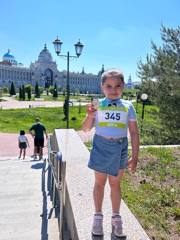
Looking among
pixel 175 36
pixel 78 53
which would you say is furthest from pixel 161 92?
pixel 78 53

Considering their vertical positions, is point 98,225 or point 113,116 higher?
point 113,116

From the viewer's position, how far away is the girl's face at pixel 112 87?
8.57 ft

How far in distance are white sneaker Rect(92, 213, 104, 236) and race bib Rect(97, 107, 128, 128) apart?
2.36 ft

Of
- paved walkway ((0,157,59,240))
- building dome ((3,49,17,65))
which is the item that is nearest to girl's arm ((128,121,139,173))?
paved walkway ((0,157,59,240))

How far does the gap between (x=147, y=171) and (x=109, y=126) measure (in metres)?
2.59

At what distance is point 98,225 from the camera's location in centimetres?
274

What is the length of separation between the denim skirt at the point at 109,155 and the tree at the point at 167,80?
3.30 m

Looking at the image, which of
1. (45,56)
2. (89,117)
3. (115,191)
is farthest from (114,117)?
(45,56)

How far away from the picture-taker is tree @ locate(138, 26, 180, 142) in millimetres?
5961

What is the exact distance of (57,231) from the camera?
12.2 feet

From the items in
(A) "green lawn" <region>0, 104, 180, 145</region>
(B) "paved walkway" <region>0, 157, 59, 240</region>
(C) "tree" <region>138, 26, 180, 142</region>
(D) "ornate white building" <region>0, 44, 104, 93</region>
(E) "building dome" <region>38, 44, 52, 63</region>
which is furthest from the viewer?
(E) "building dome" <region>38, 44, 52, 63</region>

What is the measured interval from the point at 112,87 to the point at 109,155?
503mm

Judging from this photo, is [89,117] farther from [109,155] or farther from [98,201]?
[98,201]

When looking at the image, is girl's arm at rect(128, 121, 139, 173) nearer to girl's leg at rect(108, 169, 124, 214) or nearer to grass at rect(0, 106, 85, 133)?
girl's leg at rect(108, 169, 124, 214)
